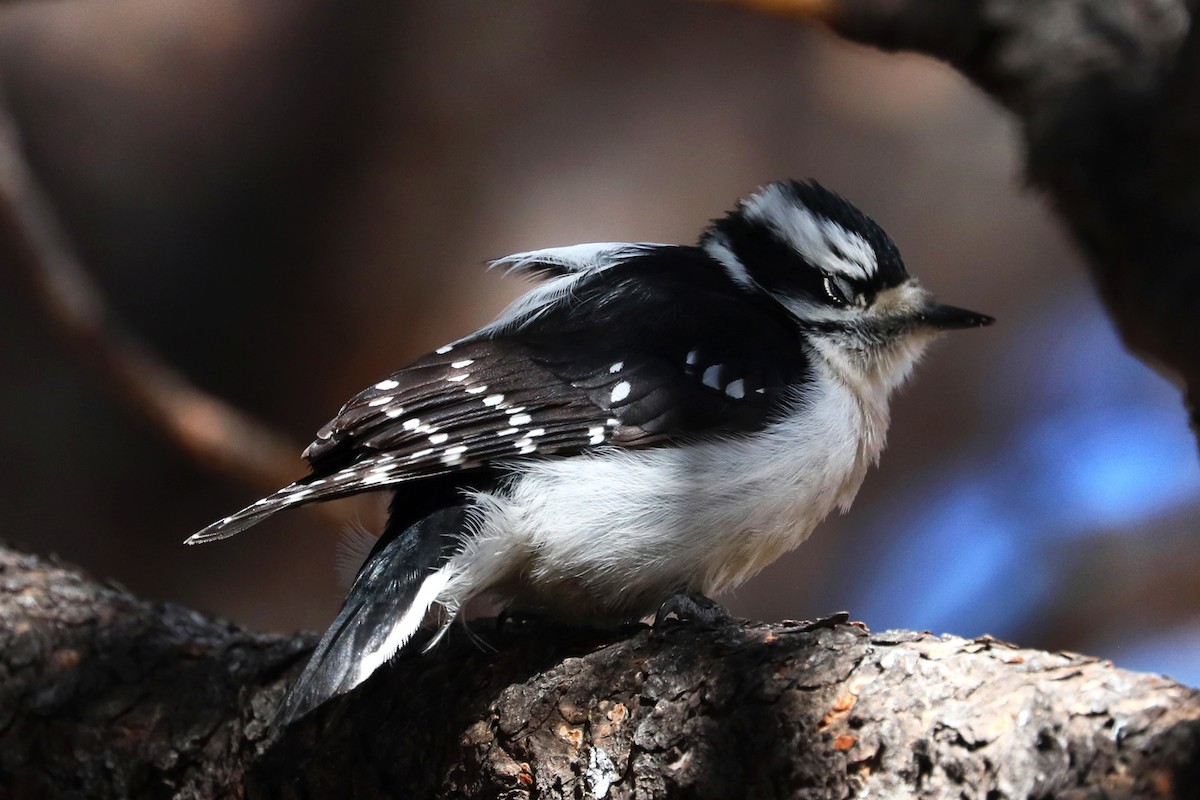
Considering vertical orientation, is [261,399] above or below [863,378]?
above

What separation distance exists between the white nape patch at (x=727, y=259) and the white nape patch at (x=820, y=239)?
0.33 ft

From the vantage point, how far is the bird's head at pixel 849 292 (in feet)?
7.72

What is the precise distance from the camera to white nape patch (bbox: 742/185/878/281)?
235 cm

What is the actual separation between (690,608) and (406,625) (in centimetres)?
48

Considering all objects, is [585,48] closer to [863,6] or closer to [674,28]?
[674,28]

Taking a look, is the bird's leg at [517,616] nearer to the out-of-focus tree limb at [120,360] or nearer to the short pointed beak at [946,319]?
the short pointed beak at [946,319]

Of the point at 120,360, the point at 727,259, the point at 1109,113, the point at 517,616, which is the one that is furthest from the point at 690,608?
the point at 120,360

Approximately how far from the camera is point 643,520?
2002 millimetres

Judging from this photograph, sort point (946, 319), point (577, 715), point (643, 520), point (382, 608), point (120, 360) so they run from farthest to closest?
point (120, 360) → point (946, 319) → point (643, 520) → point (382, 608) → point (577, 715)

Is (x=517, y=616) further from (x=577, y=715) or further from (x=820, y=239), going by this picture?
(x=820, y=239)

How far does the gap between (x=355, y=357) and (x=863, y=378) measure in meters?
2.93

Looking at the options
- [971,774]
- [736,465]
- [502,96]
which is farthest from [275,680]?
[502,96]

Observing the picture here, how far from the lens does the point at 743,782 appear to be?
1.53 meters

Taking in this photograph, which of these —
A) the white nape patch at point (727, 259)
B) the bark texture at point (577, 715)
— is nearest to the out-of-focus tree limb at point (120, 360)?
the bark texture at point (577, 715)
